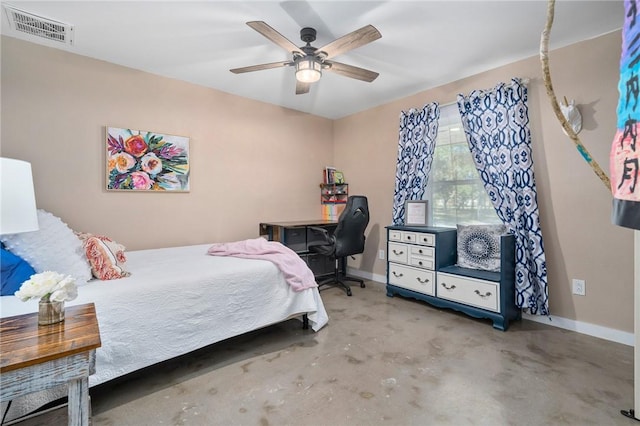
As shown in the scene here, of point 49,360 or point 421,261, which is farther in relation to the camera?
point 421,261

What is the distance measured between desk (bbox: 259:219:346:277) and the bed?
129 cm

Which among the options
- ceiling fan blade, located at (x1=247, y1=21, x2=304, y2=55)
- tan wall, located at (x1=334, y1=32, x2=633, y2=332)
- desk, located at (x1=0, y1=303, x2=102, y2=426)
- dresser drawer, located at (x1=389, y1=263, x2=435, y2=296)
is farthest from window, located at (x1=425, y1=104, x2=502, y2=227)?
desk, located at (x1=0, y1=303, x2=102, y2=426)

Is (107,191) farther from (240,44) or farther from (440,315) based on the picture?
(440,315)

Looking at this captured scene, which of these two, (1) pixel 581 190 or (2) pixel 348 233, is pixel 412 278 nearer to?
(2) pixel 348 233

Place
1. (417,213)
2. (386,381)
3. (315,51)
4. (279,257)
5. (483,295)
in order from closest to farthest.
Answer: (386,381)
(315,51)
(279,257)
(483,295)
(417,213)

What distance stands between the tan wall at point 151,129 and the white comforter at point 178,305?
727 mm

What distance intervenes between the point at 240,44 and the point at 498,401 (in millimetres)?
3168

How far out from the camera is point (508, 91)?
281 cm

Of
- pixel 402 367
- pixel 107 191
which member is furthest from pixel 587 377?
pixel 107 191

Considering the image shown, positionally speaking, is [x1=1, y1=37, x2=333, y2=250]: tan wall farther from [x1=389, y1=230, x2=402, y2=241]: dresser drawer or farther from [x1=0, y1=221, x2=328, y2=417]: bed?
[x1=389, y1=230, x2=402, y2=241]: dresser drawer

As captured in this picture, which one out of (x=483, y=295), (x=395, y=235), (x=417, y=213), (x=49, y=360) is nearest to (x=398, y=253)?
(x=395, y=235)

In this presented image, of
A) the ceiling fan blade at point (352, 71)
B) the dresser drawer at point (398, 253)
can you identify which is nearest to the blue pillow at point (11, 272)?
the ceiling fan blade at point (352, 71)

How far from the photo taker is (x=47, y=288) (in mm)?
1139

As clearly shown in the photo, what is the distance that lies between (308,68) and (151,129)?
6.22 ft
